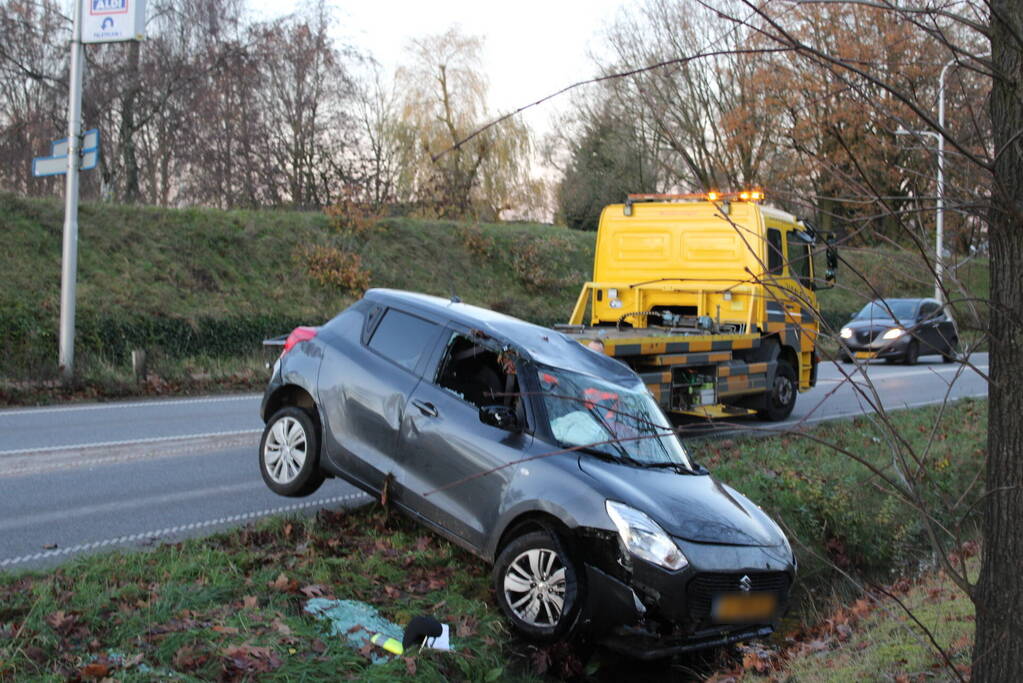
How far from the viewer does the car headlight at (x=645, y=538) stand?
545 cm

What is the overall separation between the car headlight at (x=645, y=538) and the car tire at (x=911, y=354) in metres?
20.4

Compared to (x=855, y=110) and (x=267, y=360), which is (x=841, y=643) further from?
(x=267, y=360)

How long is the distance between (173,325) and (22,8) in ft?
Answer: 37.9

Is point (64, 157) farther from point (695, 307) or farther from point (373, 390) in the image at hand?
point (373, 390)

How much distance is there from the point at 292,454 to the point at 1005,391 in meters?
5.52

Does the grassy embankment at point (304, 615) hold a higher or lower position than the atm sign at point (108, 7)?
lower

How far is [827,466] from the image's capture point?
34.9 ft

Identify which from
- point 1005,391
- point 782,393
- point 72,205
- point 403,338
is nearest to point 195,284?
point 72,205

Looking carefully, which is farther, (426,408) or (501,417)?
(426,408)

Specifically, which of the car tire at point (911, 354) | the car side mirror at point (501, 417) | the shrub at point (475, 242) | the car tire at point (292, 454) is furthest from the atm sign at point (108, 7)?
the car tire at point (911, 354)

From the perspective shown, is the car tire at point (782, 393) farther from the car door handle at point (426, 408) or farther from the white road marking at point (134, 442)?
the car door handle at point (426, 408)

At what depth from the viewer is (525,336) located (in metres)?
7.31

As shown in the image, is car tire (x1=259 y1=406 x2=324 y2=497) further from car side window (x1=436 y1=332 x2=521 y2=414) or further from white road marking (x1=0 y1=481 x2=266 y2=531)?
car side window (x1=436 y1=332 x2=521 y2=414)

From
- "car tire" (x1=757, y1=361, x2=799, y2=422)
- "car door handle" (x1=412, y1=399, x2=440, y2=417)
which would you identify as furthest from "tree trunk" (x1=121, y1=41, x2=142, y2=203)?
"car door handle" (x1=412, y1=399, x2=440, y2=417)
